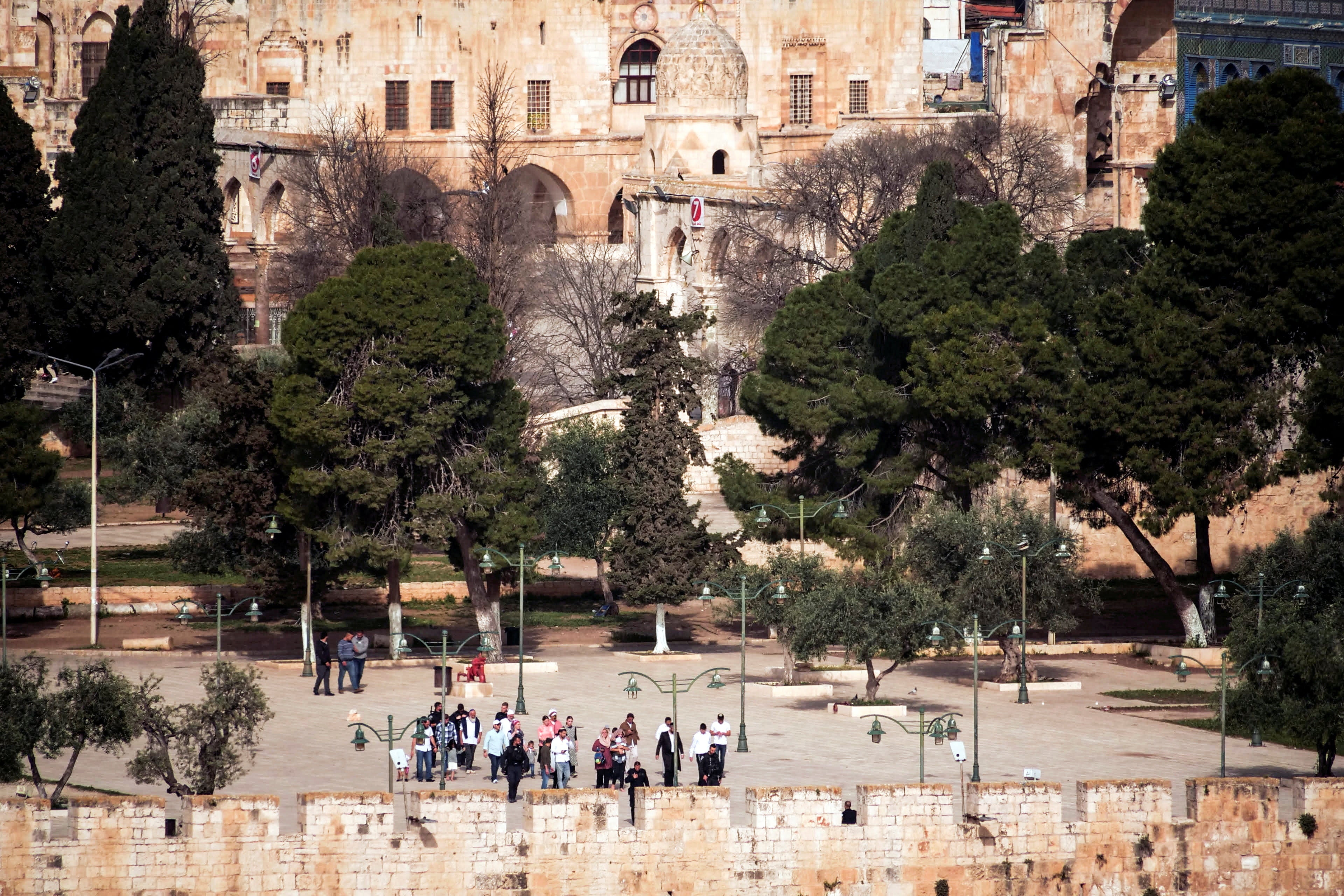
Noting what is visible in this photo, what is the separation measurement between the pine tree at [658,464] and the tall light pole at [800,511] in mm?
1559

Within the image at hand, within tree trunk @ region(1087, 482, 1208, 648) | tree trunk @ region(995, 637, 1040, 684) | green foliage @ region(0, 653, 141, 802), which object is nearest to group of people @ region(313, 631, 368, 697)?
green foliage @ region(0, 653, 141, 802)

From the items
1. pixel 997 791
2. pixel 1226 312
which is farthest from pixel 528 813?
pixel 1226 312

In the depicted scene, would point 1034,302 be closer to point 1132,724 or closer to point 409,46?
point 1132,724

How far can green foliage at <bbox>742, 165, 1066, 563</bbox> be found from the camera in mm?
47531

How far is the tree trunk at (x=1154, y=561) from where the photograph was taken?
46.2 m

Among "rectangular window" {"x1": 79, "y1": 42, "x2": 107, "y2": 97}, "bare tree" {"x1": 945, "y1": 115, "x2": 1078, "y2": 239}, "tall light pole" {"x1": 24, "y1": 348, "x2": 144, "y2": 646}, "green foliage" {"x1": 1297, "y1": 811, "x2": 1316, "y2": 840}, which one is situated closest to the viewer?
"green foliage" {"x1": 1297, "y1": 811, "x2": 1316, "y2": 840}

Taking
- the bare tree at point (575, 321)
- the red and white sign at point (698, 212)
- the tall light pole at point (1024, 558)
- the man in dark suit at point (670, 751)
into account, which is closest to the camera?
the man in dark suit at point (670, 751)

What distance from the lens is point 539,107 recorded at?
8812 cm

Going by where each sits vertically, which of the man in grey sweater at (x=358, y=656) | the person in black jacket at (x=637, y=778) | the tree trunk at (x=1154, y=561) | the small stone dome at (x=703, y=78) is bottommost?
the person in black jacket at (x=637, y=778)

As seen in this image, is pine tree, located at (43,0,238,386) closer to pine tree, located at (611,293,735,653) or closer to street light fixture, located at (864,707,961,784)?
pine tree, located at (611,293,735,653)

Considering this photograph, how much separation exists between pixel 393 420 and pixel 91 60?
157 ft

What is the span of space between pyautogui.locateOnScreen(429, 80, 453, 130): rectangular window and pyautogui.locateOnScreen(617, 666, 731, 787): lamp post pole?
4749 cm

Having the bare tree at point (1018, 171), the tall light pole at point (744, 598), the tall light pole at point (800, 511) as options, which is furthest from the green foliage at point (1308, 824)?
the bare tree at point (1018, 171)

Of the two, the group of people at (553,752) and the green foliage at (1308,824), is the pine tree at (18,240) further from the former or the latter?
the green foliage at (1308,824)
